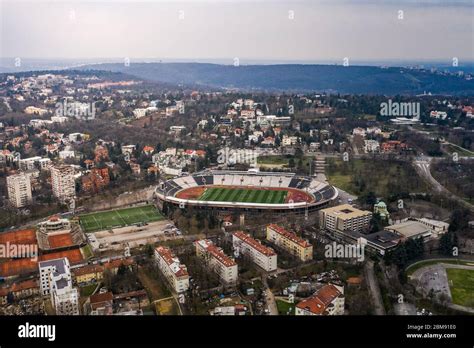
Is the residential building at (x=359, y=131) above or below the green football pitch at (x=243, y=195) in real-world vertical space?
Answer: above

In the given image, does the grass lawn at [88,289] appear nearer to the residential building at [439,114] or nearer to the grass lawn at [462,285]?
the grass lawn at [462,285]

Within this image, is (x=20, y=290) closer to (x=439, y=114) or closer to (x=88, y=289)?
(x=88, y=289)

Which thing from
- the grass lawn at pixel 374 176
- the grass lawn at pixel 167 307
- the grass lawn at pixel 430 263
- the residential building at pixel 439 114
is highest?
the residential building at pixel 439 114

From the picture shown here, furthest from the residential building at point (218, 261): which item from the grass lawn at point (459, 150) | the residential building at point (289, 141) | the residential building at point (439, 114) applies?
the residential building at point (439, 114)

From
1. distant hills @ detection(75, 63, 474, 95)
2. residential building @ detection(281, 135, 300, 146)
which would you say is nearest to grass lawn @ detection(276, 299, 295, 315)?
residential building @ detection(281, 135, 300, 146)

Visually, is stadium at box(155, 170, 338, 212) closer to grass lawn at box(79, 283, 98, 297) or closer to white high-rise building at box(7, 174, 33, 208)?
white high-rise building at box(7, 174, 33, 208)

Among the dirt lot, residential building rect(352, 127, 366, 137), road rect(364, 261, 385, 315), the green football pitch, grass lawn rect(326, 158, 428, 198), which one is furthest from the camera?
residential building rect(352, 127, 366, 137)
